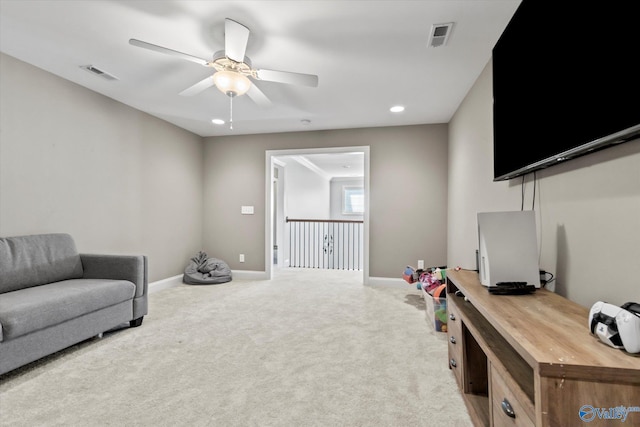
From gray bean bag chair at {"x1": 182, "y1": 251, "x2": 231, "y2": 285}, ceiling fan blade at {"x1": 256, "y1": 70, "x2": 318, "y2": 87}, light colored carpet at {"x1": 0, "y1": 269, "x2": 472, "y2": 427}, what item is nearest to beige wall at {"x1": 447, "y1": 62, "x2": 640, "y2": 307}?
light colored carpet at {"x1": 0, "y1": 269, "x2": 472, "y2": 427}

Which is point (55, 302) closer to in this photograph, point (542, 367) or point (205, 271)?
point (205, 271)

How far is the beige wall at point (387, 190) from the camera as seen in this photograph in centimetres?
440

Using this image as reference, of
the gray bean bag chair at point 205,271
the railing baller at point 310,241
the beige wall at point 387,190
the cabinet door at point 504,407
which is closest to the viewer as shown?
the cabinet door at point 504,407

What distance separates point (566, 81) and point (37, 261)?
371 centimetres

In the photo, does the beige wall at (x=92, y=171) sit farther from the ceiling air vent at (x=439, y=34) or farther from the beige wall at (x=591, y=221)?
the beige wall at (x=591, y=221)

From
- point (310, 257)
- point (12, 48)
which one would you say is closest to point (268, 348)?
point (12, 48)

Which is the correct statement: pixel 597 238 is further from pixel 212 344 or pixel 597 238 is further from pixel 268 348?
pixel 212 344

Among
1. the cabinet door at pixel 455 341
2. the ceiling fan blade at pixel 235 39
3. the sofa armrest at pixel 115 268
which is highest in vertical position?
the ceiling fan blade at pixel 235 39

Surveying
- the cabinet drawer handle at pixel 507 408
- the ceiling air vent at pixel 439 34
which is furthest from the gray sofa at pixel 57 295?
the ceiling air vent at pixel 439 34

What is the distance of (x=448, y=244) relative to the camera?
4.29 m

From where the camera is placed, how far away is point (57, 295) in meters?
2.18

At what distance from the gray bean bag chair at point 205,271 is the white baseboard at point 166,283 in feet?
0.30

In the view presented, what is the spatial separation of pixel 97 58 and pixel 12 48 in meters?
0.59

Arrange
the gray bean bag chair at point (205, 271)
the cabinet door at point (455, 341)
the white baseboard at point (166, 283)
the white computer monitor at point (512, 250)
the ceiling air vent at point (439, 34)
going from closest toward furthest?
the white computer monitor at point (512, 250) → the cabinet door at point (455, 341) → the ceiling air vent at point (439, 34) → the white baseboard at point (166, 283) → the gray bean bag chair at point (205, 271)
